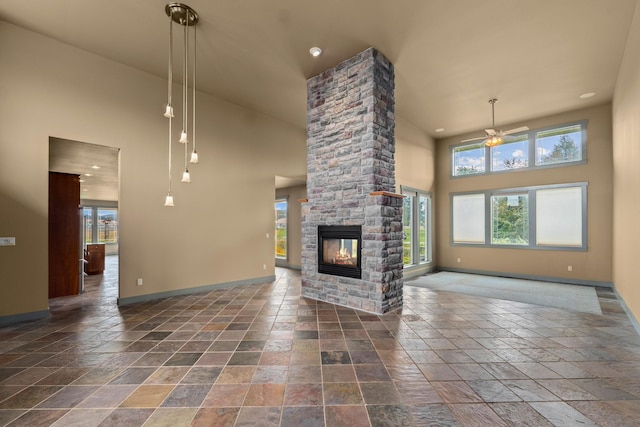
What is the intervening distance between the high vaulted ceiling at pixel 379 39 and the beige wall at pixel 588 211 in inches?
40.9

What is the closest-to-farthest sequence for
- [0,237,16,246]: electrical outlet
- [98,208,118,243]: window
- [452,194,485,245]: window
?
[0,237,16,246]: electrical outlet
[452,194,485,245]: window
[98,208,118,243]: window

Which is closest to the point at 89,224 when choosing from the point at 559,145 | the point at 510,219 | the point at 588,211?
the point at 510,219

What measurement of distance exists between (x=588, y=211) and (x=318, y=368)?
23.5ft

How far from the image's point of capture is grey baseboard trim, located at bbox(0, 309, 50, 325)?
353cm

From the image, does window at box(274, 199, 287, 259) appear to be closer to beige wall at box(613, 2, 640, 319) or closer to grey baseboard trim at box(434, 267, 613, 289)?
grey baseboard trim at box(434, 267, 613, 289)

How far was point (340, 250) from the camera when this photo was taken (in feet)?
14.6

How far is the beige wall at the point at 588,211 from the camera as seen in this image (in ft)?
19.7

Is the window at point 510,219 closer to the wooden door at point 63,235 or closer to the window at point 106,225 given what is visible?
the wooden door at point 63,235

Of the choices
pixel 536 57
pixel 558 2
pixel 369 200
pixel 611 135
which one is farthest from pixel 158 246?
pixel 611 135

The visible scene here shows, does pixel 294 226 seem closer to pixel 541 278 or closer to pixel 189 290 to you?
pixel 189 290

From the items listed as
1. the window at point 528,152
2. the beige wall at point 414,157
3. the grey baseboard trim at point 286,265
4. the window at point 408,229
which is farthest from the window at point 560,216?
the grey baseboard trim at point 286,265

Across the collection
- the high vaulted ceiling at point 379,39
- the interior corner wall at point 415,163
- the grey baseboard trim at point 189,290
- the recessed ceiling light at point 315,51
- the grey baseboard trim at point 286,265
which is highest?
the high vaulted ceiling at point 379,39

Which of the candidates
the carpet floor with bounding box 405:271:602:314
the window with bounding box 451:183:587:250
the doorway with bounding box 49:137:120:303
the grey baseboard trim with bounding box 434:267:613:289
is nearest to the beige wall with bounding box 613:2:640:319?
the carpet floor with bounding box 405:271:602:314

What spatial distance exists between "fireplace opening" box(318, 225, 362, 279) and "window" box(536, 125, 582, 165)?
5.71 m
